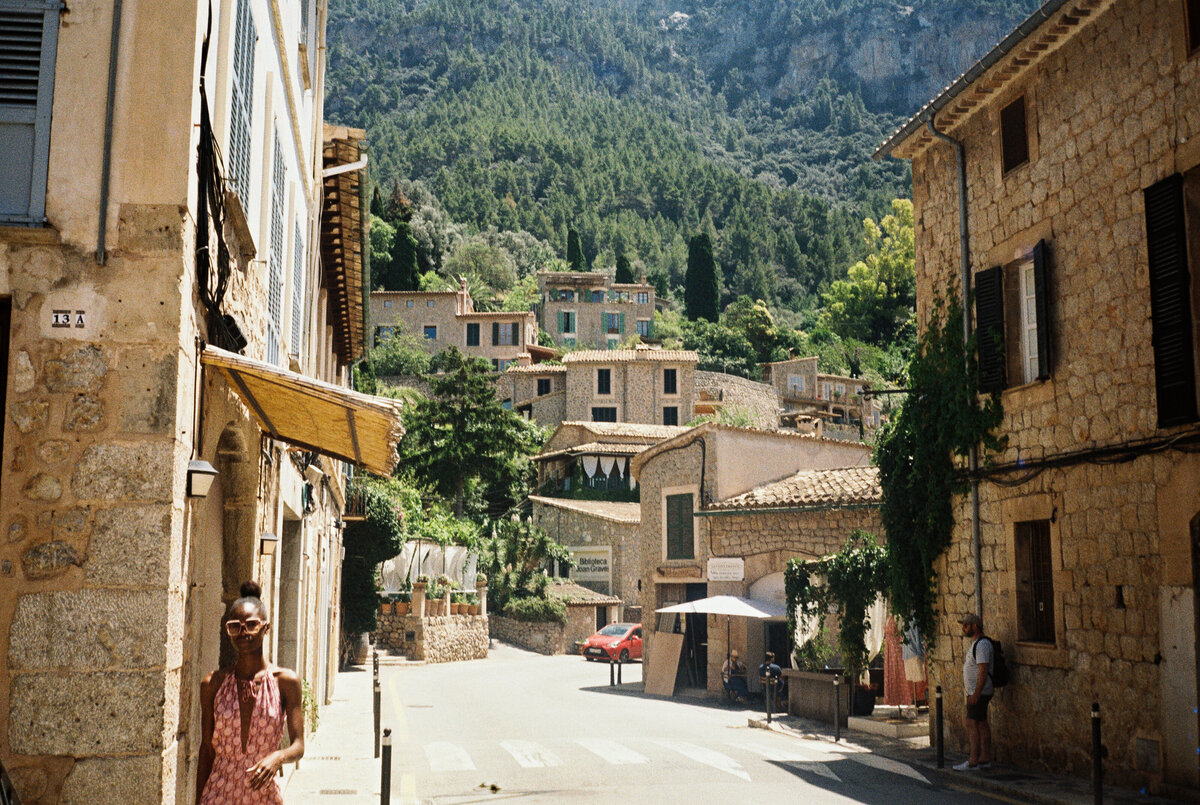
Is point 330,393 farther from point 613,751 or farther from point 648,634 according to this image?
point 648,634

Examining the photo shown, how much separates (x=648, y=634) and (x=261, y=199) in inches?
915

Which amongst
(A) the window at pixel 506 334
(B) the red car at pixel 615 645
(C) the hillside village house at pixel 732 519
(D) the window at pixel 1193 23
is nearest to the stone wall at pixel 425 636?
(B) the red car at pixel 615 645

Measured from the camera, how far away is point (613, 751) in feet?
51.2

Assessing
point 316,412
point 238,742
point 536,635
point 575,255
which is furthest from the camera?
point 575,255

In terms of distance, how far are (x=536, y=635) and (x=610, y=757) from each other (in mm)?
30982

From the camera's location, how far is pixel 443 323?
86.5m

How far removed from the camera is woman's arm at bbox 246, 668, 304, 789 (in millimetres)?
5719

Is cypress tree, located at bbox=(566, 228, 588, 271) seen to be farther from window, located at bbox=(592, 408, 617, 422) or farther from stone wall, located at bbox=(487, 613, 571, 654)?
stone wall, located at bbox=(487, 613, 571, 654)

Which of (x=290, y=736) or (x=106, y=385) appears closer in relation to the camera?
(x=290, y=736)

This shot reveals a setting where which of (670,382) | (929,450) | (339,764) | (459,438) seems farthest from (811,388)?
(339,764)

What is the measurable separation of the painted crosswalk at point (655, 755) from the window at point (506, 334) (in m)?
68.8

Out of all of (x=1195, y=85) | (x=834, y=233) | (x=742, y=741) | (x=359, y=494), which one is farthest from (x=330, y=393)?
(x=834, y=233)

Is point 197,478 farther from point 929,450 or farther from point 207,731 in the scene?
point 929,450

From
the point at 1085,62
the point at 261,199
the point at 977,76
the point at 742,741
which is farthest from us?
the point at 742,741
